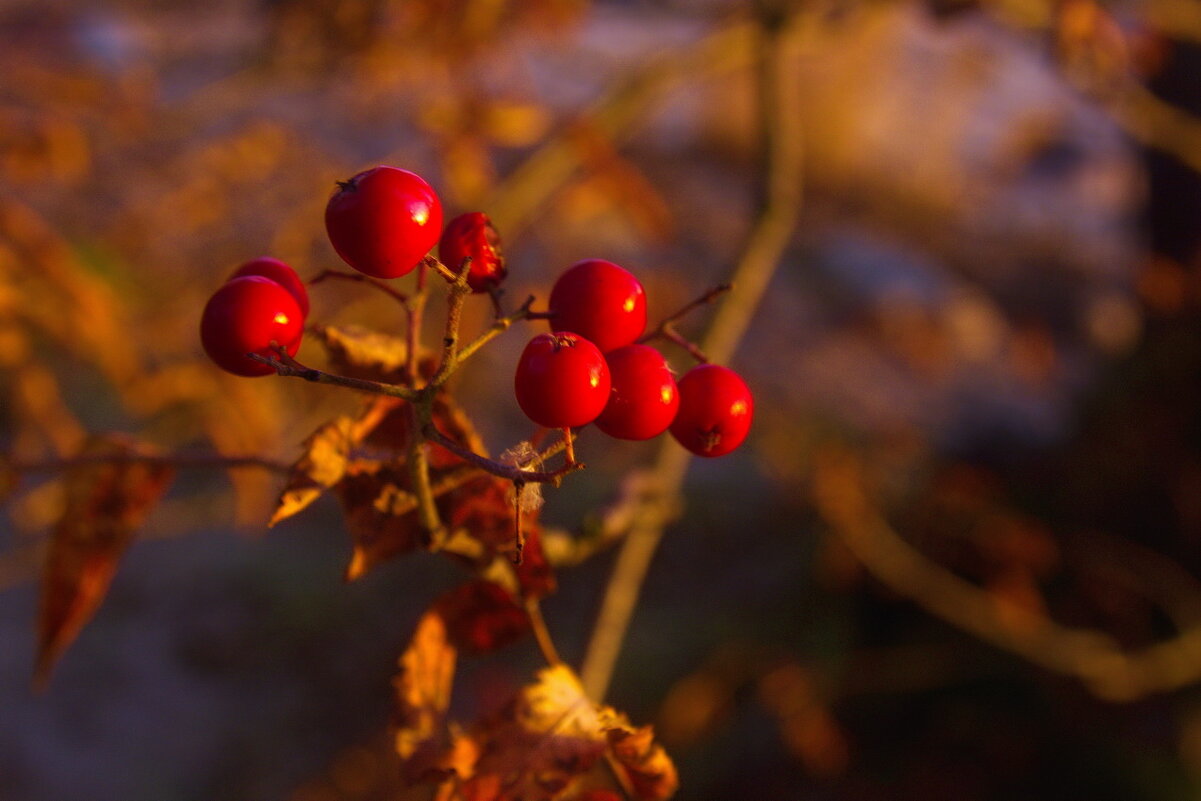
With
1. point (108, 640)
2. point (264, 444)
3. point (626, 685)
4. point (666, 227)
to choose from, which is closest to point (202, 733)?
point (108, 640)

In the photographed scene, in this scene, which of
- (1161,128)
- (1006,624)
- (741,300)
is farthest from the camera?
(1006,624)

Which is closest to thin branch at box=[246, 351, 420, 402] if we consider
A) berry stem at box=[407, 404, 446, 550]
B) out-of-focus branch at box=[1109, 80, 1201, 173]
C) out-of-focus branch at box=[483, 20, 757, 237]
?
berry stem at box=[407, 404, 446, 550]

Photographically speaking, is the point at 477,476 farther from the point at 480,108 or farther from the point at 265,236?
the point at 265,236

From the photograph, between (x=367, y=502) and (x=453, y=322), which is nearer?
(x=453, y=322)

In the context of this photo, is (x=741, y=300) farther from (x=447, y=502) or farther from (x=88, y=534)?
(x=88, y=534)

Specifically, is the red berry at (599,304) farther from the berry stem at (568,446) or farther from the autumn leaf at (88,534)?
the autumn leaf at (88,534)

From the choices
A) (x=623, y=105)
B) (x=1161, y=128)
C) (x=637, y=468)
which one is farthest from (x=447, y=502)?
(x=1161, y=128)

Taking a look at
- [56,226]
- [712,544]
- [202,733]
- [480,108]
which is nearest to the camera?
[480,108]
